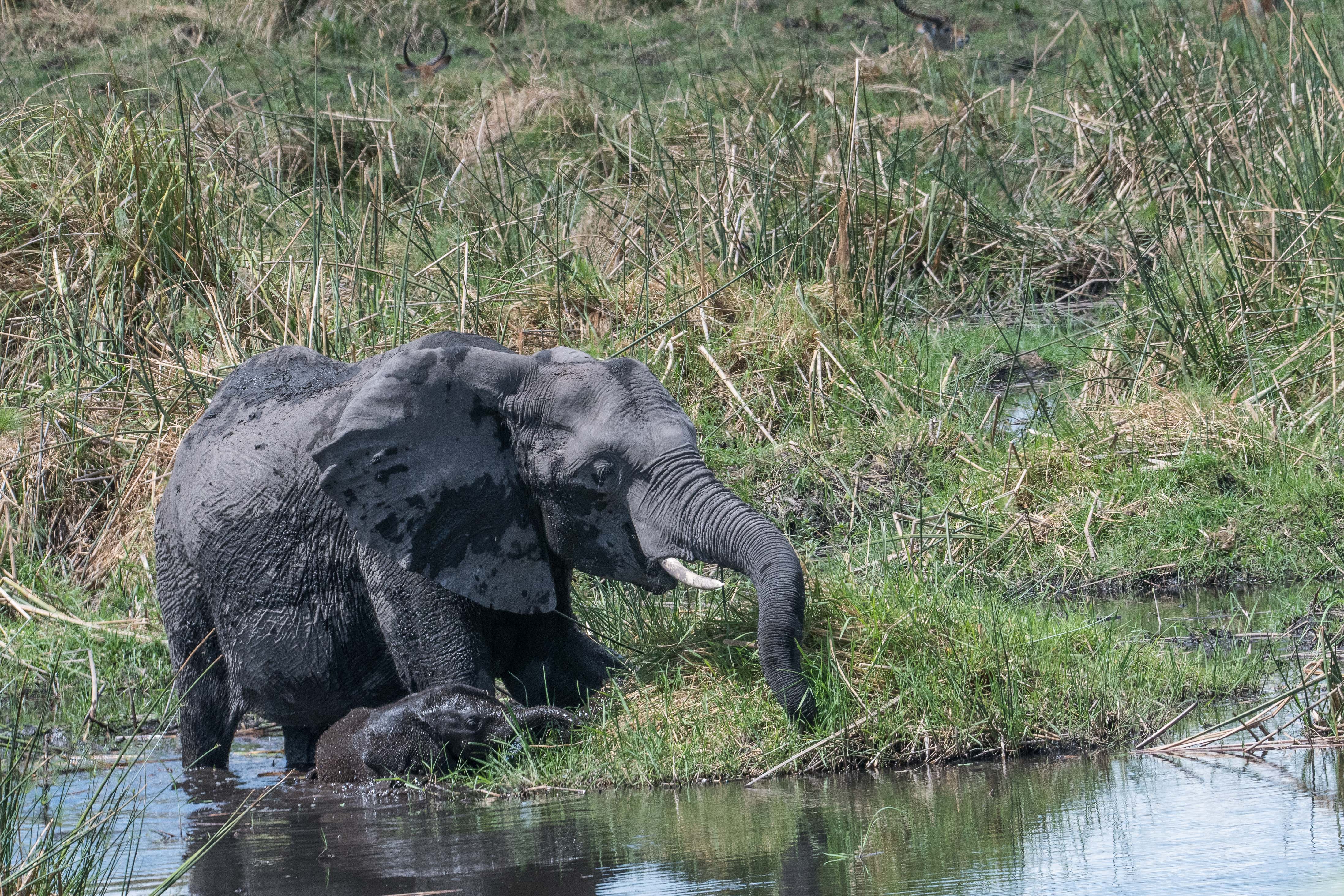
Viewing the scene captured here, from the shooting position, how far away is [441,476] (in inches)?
245

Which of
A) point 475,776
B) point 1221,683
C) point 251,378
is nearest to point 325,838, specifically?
point 475,776

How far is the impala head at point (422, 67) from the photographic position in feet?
66.1

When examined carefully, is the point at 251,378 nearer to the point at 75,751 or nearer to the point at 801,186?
the point at 75,751

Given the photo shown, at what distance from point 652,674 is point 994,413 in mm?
4349

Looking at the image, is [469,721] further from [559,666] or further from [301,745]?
[301,745]

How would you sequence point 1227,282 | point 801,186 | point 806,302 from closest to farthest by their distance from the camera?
point 1227,282 < point 806,302 < point 801,186

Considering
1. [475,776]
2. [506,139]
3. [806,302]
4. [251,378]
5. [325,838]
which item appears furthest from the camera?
[506,139]

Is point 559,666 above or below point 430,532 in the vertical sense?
below

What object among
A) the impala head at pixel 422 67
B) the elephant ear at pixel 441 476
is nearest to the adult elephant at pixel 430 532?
the elephant ear at pixel 441 476

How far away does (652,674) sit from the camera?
20.3ft

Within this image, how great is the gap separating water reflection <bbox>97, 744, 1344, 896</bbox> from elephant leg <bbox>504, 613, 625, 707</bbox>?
0.77 m

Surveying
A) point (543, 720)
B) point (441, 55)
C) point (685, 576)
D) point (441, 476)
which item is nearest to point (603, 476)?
point (685, 576)

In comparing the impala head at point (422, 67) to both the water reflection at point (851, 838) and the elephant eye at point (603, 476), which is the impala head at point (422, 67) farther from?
the water reflection at point (851, 838)

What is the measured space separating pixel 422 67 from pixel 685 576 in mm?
15478
